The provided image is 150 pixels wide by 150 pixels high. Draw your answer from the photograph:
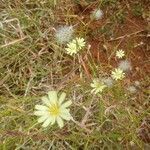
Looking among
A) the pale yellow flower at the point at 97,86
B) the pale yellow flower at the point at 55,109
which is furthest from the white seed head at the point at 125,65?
the pale yellow flower at the point at 55,109

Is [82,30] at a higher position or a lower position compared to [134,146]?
higher

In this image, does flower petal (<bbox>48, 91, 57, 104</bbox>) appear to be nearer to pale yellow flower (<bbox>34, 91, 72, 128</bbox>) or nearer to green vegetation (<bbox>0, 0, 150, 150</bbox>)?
pale yellow flower (<bbox>34, 91, 72, 128</bbox>)

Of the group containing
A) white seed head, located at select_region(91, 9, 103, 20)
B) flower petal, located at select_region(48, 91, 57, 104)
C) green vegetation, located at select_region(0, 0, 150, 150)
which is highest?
flower petal, located at select_region(48, 91, 57, 104)

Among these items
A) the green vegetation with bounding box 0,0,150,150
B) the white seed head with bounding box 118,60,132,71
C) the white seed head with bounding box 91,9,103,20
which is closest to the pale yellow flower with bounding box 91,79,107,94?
the green vegetation with bounding box 0,0,150,150

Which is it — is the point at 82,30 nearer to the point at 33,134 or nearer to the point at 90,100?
the point at 90,100

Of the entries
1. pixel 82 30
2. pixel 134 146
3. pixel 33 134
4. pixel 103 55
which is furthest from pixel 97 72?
pixel 33 134

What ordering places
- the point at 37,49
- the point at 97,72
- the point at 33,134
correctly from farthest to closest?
the point at 37,49 < the point at 97,72 < the point at 33,134
